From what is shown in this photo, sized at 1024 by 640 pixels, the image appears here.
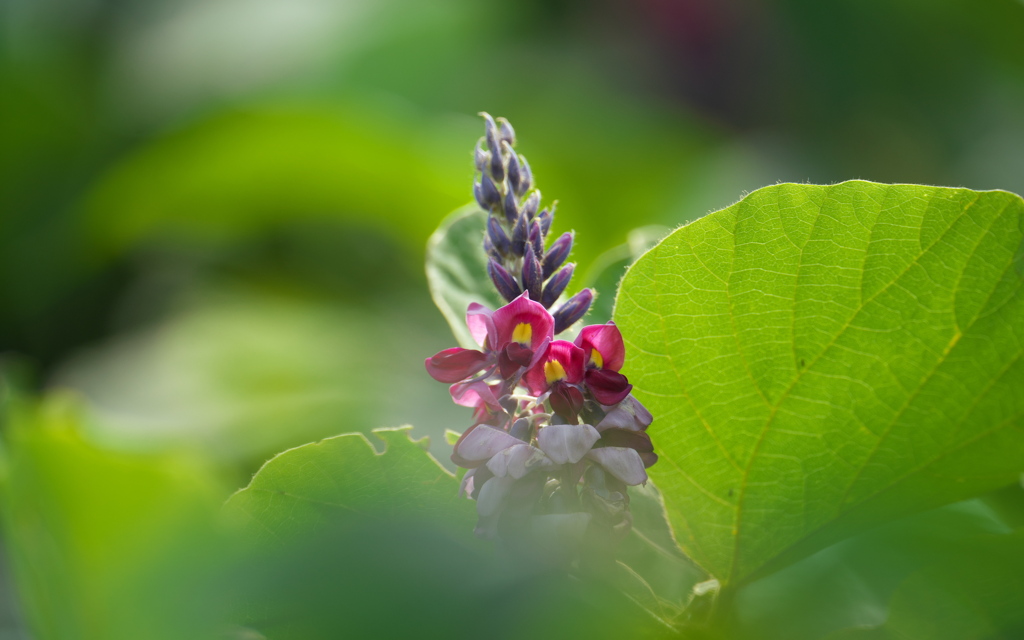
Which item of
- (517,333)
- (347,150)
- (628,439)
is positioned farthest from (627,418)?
(347,150)

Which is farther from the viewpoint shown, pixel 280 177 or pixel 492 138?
pixel 280 177

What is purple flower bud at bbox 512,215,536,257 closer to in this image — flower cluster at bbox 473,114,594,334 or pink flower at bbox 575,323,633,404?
flower cluster at bbox 473,114,594,334

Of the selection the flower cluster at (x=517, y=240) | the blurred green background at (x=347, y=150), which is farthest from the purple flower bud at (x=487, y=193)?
the blurred green background at (x=347, y=150)

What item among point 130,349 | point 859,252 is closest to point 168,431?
point 130,349

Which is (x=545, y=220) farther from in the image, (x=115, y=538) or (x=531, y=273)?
(x=115, y=538)

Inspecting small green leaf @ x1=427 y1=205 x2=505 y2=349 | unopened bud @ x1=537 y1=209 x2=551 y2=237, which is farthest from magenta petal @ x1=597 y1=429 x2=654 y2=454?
small green leaf @ x1=427 y1=205 x2=505 y2=349

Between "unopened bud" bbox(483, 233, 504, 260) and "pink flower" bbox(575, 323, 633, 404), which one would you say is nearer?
"pink flower" bbox(575, 323, 633, 404)

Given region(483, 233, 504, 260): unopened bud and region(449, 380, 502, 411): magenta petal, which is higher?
region(483, 233, 504, 260): unopened bud
